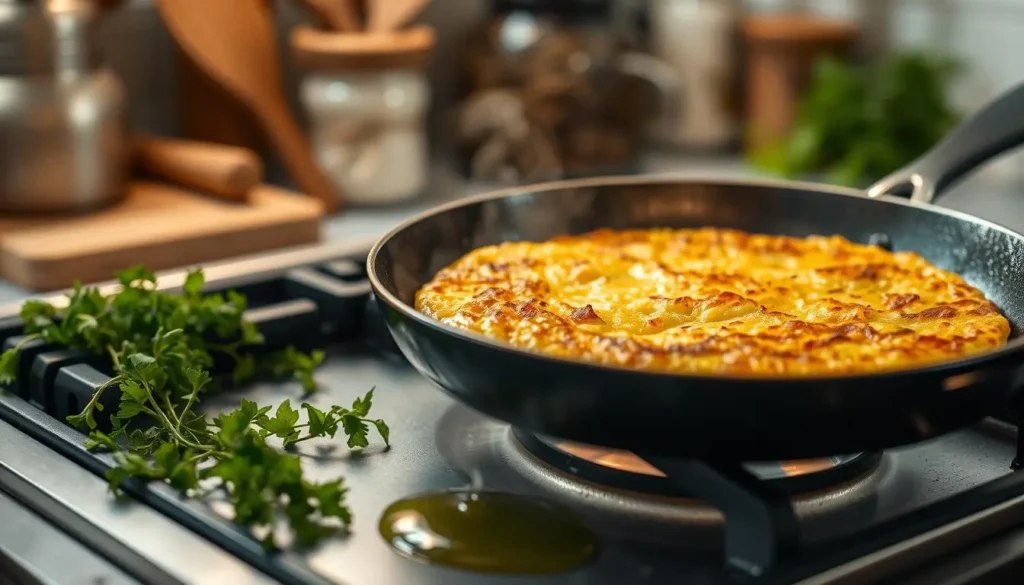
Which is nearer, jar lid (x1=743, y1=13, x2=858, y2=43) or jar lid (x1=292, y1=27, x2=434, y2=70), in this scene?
jar lid (x1=292, y1=27, x2=434, y2=70)

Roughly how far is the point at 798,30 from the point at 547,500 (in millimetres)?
1403

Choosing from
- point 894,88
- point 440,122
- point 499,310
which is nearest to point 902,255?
point 499,310

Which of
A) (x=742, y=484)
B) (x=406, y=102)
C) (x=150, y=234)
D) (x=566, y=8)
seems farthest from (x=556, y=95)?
(x=742, y=484)

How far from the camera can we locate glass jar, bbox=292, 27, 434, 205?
1.70 metres

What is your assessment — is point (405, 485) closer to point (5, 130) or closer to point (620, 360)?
point (620, 360)

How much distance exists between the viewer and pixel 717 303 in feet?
3.23

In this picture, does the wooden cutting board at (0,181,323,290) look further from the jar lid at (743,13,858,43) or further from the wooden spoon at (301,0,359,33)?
the jar lid at (743,13,858,43)

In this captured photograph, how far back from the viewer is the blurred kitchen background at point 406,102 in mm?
1493

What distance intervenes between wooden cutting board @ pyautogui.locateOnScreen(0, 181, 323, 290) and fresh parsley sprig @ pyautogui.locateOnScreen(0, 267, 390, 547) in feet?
0.76

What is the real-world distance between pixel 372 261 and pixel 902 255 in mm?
506

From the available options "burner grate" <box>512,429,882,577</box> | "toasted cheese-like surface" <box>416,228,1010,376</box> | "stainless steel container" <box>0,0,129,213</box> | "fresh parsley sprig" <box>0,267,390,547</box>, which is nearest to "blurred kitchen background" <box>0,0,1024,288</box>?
"stainless steel container" <box>0,0,129,213</box>

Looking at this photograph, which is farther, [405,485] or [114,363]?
[114,363]

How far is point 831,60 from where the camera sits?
2.04m

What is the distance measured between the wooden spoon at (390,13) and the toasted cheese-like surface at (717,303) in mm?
665
